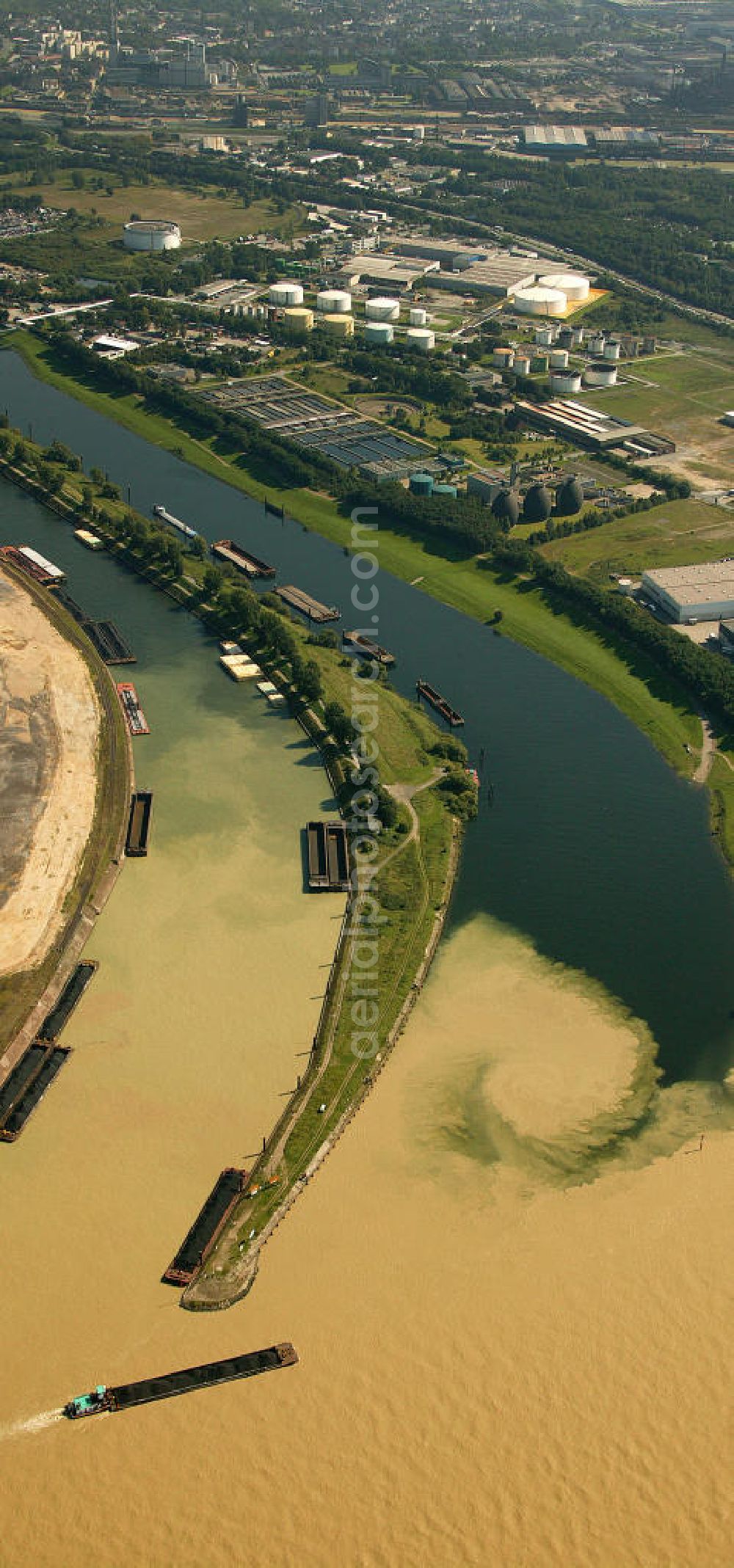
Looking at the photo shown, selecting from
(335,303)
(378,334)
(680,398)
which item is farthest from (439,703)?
(335,303)

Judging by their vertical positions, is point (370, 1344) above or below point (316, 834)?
below

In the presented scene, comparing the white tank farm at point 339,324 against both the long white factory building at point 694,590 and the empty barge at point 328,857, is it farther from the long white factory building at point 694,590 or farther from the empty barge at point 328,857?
the empty barge at point 328,857

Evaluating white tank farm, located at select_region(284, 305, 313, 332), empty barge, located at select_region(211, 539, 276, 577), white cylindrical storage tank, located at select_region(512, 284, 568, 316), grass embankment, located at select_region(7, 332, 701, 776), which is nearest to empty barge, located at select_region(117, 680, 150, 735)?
empty barge, located at select_region(211, 539, 276, 577)

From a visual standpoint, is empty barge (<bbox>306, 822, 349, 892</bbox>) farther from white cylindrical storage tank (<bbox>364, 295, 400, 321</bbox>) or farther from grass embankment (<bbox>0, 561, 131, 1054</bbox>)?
white cylindrical storage tank (<bbox>364, 295, 400, 321</bbox>)

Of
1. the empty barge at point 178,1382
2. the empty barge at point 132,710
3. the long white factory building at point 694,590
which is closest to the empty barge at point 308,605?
the empty barge at point 132,710

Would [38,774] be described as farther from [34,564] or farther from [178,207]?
[178,207]

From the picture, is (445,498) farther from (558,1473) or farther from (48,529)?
(558,1473)

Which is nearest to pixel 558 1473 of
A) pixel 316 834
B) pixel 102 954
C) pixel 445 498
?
pixel 102 954
